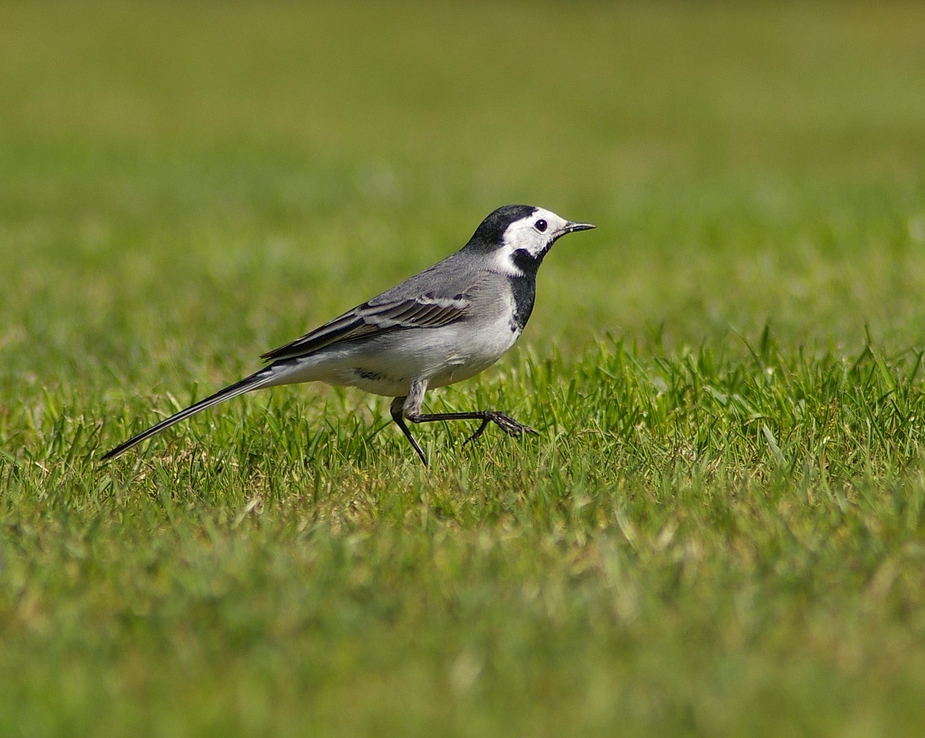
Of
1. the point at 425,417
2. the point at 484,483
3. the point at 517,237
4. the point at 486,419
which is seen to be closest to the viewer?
the point at 484,483

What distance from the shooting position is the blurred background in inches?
299

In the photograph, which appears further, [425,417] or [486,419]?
[425,417]

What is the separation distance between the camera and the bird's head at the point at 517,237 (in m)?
5.48

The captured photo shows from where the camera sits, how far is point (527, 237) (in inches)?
218

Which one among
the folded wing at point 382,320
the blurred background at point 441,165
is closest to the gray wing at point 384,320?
the folded wing at point 382,320

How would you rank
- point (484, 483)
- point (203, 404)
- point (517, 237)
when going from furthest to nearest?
point (517, 237)
point (203, 404)
point (484, 483)

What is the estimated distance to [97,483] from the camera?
4660 millimetres

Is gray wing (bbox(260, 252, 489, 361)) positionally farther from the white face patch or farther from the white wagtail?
the white face patch

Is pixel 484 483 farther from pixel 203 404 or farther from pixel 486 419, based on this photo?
pixel 203 404

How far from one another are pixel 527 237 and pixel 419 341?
823 millimetres

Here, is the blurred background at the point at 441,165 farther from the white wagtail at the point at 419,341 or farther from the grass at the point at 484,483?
the white wagtail at the point at 419,341

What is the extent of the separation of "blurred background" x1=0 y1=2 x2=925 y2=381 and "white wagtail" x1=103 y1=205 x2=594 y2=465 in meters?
1.32

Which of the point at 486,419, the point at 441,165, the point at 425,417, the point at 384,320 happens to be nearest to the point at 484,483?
the point at 486,419

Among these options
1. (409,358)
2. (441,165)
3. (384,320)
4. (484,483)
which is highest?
(441,165)
